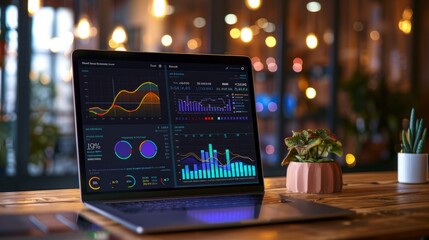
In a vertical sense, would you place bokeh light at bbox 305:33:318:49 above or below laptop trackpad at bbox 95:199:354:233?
above

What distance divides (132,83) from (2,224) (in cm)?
54

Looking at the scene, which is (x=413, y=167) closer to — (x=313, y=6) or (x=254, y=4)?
(x=254, y=4)

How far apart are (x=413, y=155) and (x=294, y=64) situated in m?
4.45

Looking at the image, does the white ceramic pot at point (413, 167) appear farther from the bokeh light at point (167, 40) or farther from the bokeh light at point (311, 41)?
the bokeh light at point (167, 40)

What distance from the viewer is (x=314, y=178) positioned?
1.70m

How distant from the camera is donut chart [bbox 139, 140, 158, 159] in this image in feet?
4.97

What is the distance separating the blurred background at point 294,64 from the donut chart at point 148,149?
339 centimetres

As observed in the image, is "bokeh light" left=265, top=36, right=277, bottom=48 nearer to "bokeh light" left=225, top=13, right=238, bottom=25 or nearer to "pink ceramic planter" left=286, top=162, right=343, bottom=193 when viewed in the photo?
"bokeh light" left=225, top=13, right=238, bottom=25

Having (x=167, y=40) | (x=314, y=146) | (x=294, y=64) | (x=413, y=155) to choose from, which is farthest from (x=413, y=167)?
(x=167, y=40)

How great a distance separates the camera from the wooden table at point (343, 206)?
113 cm

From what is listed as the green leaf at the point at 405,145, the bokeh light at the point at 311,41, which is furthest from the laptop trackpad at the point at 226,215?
the bokeh light at the point at 311,41

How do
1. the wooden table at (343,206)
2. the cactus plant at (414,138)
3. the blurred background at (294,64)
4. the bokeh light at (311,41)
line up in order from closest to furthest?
the wooden table at (343,206)
the cactus plant at (414,138)
the blurred background at (294,64)
the bokeh light at (311,41)

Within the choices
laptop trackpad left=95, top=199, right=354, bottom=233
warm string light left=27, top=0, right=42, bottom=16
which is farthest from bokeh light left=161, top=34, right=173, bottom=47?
laptop trackpad left=95, top=199, right=354, bottom=233

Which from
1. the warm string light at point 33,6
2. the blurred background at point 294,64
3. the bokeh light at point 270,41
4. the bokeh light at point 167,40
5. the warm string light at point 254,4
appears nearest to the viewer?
the warm string light at point 33,6
